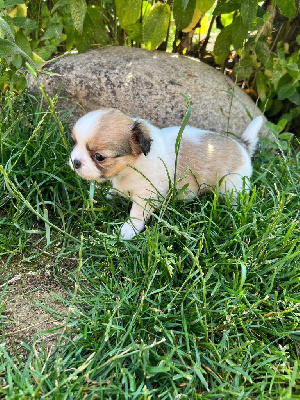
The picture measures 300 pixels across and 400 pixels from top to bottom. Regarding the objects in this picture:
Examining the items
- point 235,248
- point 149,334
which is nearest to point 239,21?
point 235,248

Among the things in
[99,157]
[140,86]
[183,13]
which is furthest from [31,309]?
[183,13]

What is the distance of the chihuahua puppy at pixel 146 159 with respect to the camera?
110 inches

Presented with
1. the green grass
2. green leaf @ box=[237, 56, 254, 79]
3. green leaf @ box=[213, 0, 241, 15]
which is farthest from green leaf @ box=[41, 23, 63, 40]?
green leaf @ box=[237, 56, 254, 79]

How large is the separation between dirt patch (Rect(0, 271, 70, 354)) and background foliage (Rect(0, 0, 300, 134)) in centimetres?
166

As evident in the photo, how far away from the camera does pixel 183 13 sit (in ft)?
12.3

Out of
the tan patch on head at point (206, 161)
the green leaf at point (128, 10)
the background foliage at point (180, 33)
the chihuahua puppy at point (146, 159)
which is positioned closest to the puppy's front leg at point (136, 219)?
the chihuahua puppy at point (146, 159)

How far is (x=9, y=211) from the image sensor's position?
313 centimetres

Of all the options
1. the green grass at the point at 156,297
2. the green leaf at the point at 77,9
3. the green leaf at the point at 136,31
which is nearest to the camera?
the green grass at the point at 156,297

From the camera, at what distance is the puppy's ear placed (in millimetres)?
2775

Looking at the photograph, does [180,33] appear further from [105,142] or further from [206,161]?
[105,142]

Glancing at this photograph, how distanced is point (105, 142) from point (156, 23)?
5.44 feet

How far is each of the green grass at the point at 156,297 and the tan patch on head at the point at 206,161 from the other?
0.17 metres

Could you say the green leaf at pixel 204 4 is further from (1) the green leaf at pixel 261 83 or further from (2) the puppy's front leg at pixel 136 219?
(2) the puppy's front leg at pixel 136 219

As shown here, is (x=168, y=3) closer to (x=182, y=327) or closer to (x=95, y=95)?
(x=95, y=95)
